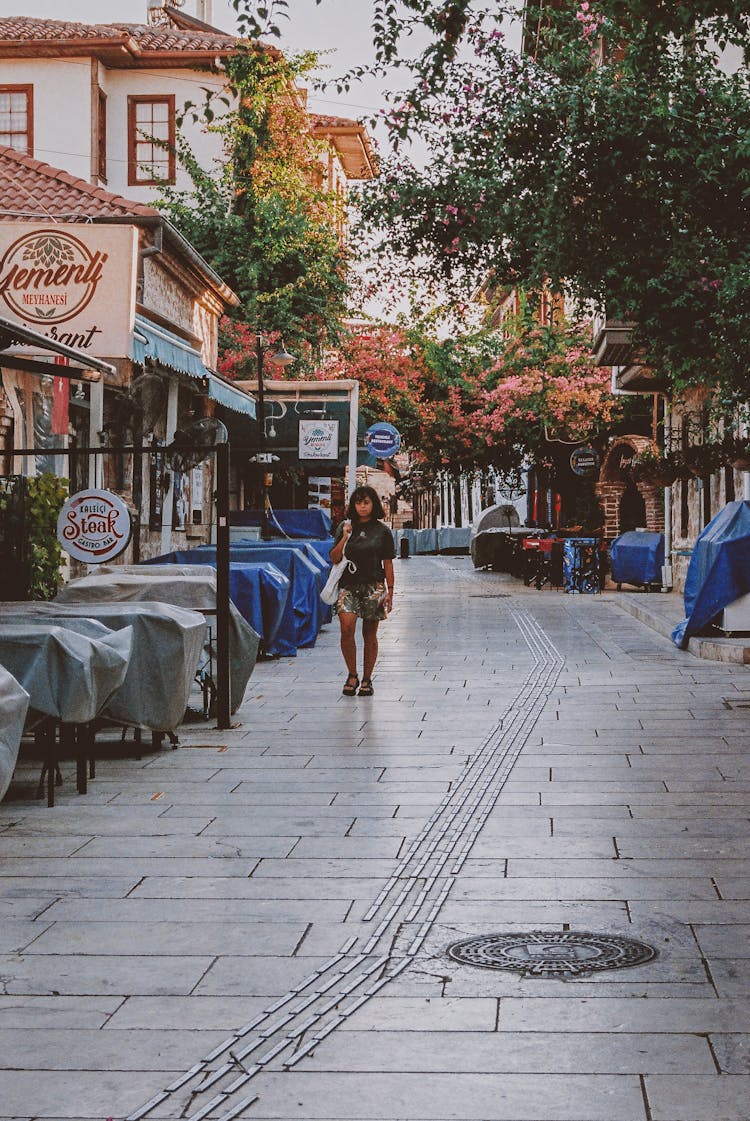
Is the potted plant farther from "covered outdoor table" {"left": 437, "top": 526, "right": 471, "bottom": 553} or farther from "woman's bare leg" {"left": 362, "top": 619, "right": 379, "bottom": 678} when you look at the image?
"covered outdoor table" {"left": 437, "top": 526, "right": 471, "bottom": 553}

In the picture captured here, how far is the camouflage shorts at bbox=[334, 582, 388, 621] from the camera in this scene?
12656mm

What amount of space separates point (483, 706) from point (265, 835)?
504cm

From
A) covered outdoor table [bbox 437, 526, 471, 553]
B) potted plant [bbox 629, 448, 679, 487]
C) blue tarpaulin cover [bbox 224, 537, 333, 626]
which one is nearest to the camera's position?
blue tarpaulin cover [bbox 224, 537, 333, 626]

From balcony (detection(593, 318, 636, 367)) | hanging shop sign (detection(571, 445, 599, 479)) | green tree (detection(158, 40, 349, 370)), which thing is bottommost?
hanging shop sign (detection(571, 445, 599, 479))

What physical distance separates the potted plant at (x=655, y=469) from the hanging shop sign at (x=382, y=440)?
6351 millimetres

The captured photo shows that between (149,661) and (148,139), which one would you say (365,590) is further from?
(148,139)

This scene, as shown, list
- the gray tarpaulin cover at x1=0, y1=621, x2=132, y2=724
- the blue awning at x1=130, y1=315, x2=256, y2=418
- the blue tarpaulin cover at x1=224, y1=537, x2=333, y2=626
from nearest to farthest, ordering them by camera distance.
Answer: the gray tarpaulin cover at x1=0, y1=621, x2=132, y2=724 < the blue awning at x1=130, y1=315, x2=256, y2=418 < the blue tarpaulin cover at x1=224, y1=537, x2=333, y2=626

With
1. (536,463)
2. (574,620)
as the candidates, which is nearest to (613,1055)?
(574,620)

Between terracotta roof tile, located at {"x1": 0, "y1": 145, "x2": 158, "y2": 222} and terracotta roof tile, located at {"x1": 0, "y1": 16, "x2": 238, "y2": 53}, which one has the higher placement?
terracotta roof tile, located at {"x1": 0, "y1": 16, "x2": 238, "y2": 53}

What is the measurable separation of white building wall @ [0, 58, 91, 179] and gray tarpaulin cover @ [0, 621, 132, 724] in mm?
29582

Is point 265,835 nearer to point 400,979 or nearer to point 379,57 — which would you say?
point 400,979

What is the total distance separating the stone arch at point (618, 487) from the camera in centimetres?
3078

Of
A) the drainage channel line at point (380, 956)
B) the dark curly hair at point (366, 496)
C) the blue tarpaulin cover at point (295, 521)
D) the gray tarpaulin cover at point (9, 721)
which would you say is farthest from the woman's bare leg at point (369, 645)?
the blue tarpaulin cover at point (295, 521)

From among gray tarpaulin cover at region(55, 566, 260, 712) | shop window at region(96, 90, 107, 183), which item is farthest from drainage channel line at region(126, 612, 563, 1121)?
shop window at region(96, 90, 107, 183)
